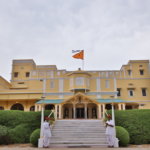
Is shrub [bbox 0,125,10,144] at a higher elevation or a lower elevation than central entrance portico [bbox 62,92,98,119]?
lower

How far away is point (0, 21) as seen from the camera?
1667 centimetres

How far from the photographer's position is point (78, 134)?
1377 centimetres

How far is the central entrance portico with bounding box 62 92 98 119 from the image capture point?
24683 mm

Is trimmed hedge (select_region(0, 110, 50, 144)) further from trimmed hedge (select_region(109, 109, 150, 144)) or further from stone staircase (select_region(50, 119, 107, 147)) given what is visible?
trimmed hedge (select_region(109, 109, 150, 144))

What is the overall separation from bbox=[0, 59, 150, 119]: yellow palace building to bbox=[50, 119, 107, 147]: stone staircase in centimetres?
969

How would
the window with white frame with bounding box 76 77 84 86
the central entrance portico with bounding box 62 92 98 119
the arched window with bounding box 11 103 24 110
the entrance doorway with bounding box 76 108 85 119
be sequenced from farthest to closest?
the arched window with bounding box 11 103 24 110, the window with white frame with bounding box 76 77 84 86, the entrance doorway with bounding box 76 108 85 119, the central entrance portico with bounding box 62 92 98 119

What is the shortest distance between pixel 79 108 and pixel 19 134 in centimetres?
1309

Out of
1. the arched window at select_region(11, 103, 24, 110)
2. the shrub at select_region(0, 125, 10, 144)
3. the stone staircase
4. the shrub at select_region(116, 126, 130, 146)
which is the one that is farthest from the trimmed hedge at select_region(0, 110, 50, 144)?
the arched window at select_region(11, 103, 24, 110)

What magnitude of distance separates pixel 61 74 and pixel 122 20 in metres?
15.4

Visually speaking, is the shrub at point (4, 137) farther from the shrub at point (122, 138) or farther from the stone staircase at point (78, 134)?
the shrub at point (122, 138)

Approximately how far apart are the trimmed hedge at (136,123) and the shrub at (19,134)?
792 centimetres

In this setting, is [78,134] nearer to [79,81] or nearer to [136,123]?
[136,123]

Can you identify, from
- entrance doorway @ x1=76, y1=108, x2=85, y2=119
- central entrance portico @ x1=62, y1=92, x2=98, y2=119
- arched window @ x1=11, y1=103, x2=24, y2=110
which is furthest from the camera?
arched window @ x1=11, y1=103, x2=24, y2=110

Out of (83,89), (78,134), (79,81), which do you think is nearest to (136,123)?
(78,134)
